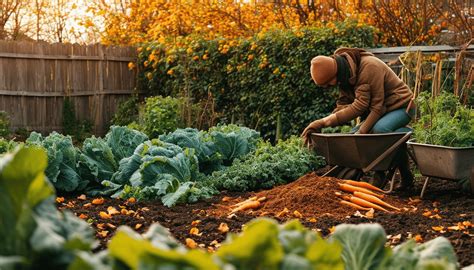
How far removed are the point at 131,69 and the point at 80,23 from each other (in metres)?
1.68

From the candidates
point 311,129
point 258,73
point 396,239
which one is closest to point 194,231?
point 396,239

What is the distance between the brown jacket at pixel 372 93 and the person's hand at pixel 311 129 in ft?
0.74

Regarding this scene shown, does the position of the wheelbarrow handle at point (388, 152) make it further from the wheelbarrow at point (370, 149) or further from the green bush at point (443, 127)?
the green bush at point (443, 127)

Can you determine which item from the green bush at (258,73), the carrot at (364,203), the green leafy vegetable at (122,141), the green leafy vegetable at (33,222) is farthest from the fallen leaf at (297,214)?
the green bush at (258,73)

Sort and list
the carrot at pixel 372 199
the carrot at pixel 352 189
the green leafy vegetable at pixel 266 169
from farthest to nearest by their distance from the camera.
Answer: the green leafy vegetable at pixel 266 169 → the carrot at pixel 352 189 → the carrot at pixel 372 199

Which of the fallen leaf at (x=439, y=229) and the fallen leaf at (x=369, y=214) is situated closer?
the fallen leaf at (x=439, y=229)

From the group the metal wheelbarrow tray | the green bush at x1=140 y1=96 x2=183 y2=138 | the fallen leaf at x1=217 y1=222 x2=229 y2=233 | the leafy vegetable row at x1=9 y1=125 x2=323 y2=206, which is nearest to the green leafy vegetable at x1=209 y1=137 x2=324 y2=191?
the leafy vegetable row at x1=9 y1=125 x2=323 y2=206

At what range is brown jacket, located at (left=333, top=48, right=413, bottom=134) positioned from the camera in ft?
25.2

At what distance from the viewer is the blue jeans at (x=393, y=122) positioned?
7695 mm

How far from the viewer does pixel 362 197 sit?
267 inches

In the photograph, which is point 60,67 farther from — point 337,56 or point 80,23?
point 337,56

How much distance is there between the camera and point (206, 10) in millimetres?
15023

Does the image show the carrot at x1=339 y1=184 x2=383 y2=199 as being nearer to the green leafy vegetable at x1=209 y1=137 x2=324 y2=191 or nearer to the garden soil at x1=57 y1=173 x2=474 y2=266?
the garden soil at x1=57 y1=173 x2=474 y2=266

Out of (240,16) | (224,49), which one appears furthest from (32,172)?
(240,16)
